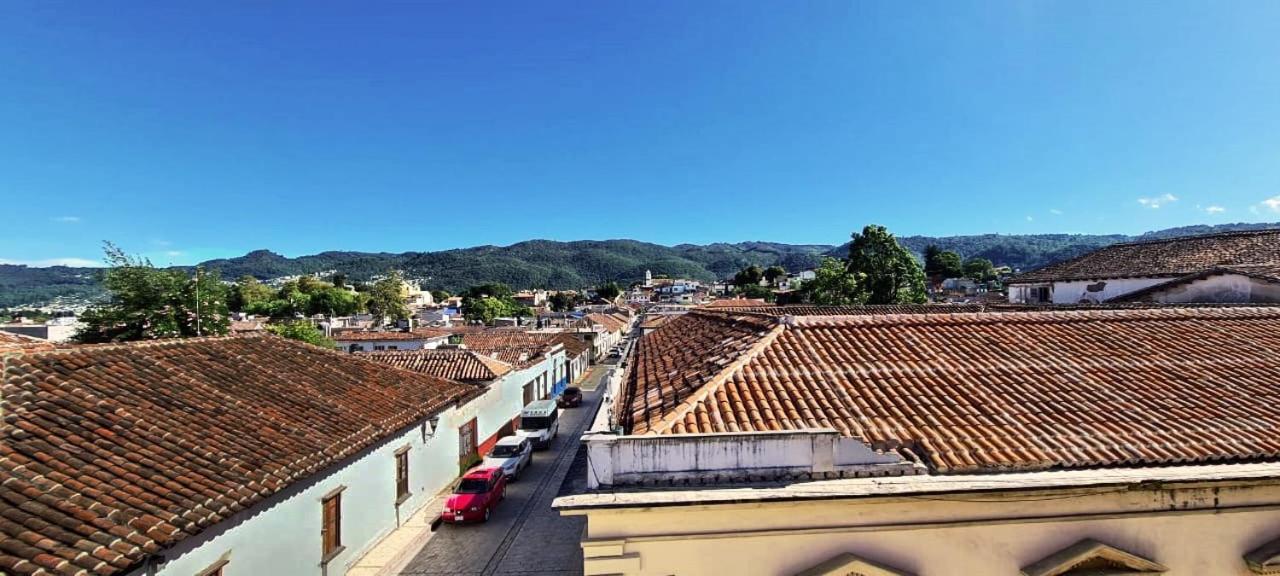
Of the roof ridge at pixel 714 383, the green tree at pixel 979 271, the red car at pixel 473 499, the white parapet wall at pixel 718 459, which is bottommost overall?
the red car at pixel 473 499

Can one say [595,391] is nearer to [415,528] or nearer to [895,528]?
[415,528]

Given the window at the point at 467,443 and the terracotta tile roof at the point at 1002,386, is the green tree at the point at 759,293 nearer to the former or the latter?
the window at the point at 467,443

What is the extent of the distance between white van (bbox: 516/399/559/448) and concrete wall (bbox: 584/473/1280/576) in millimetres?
15488

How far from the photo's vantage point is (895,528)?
577 cm

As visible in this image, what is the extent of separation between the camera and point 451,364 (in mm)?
22219

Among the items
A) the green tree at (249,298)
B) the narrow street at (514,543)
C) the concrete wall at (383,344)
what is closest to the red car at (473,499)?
Result: the narrow street at (514,543)

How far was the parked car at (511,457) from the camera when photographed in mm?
16969

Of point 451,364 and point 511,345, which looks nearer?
point 451,364

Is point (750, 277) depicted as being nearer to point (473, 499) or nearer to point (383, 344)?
point (383, 344)

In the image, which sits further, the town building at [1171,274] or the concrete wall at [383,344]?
the concrete wall at [383,344]

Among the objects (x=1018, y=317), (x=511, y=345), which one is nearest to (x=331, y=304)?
(x=511, y=345)

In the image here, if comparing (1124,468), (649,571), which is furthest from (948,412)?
(649,571)

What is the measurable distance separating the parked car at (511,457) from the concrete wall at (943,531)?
11.6 m

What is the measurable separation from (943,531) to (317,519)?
9.78m
